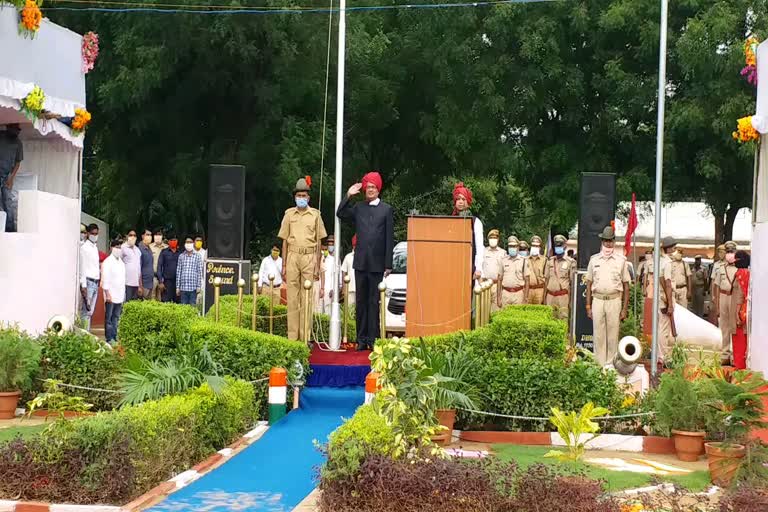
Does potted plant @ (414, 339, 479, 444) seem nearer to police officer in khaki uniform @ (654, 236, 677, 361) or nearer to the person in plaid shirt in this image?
police officer in khaki uniform @ (654, 236, 677, 361)

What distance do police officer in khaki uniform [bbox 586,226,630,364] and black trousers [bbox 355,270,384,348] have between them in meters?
3.46

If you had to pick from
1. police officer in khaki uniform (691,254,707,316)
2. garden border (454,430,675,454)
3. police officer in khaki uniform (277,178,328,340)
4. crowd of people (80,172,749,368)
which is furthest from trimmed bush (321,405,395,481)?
police officer in khaki uniform (691,254,707,316)

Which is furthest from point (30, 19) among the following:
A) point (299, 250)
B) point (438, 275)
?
point (438, 275)

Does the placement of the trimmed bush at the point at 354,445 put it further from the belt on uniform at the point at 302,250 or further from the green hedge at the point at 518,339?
the belt on uniform at the point at 302,250

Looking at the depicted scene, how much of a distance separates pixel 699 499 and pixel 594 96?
2354 cm

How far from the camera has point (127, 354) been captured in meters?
12.6

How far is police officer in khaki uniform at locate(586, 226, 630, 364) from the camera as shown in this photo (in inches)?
662

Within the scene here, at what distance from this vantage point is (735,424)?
9.87 meters

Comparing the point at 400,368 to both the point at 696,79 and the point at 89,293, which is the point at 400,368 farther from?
the point at 696,79

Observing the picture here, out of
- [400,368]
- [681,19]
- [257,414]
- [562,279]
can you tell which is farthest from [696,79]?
[400,368]

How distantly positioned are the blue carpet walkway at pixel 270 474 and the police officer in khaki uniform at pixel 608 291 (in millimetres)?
5253

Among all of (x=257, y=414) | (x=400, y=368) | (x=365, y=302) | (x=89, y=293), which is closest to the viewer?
(x=400, y=368)

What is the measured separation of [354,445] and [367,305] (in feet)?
22.6

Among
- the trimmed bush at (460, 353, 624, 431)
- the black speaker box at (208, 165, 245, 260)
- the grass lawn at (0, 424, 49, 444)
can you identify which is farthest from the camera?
the black speaker box at (208, 165, 245, 260)
